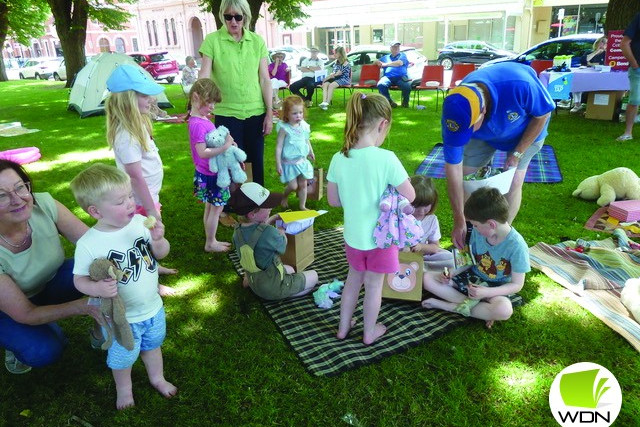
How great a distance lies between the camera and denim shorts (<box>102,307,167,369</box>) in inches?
79.8

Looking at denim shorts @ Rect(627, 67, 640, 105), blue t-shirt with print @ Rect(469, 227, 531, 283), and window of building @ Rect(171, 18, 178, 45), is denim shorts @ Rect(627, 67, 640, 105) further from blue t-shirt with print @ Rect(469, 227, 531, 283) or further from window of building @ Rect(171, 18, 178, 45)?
window of building @ Rect(171, 18, 178, 45)

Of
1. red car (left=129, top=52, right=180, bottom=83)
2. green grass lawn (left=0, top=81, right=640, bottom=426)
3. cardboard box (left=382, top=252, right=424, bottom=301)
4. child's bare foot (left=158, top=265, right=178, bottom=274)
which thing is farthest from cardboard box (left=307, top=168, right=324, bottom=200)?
red car (left=129, top=52, right=180, bottom=83)

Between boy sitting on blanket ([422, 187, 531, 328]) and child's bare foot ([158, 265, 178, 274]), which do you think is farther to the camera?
child's bare foot ([158, 265, 178, 274])

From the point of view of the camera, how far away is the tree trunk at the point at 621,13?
8.39 meters

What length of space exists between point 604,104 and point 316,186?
6.25 metres

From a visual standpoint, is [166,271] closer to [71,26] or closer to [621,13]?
[621,13]

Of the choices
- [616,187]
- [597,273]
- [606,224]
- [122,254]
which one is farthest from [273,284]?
[616,187]

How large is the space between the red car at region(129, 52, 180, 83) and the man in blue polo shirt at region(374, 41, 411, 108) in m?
12.7

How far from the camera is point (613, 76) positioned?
7539 mm

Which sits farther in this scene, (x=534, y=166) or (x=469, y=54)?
(x=469, y=54)

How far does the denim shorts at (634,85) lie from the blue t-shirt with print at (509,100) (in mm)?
4554

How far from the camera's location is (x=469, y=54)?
19.4 meters

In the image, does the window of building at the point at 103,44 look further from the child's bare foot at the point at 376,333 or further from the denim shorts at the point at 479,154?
the child's bare foot at the point at 376,333

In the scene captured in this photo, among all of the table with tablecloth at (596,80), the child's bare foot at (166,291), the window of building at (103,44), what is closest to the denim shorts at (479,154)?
the child's bare foot at (166,291)
